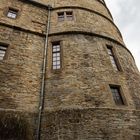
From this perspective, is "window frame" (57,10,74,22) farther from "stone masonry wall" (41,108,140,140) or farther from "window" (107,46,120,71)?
"stone masonry wall" (41,108,140,140)

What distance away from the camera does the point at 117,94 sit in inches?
391

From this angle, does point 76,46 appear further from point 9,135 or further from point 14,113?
point 9,135

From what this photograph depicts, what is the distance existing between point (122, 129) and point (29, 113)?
420cm

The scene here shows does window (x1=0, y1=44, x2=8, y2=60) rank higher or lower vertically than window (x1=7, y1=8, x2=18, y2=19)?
lower

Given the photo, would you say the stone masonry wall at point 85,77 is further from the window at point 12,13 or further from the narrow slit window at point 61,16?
the window at point 12,13

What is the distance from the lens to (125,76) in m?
11.0

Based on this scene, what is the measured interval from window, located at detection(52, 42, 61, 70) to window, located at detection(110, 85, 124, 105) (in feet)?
10.7

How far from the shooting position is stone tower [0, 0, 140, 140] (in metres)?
7.91

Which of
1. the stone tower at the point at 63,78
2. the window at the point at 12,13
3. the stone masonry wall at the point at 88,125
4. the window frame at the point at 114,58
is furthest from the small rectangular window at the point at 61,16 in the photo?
the stone masonry wall at the point at 88,125

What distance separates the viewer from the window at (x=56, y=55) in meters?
10.8

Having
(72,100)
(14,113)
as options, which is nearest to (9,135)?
(14,113)

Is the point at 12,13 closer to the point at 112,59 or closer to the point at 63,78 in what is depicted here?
the point at 63,78

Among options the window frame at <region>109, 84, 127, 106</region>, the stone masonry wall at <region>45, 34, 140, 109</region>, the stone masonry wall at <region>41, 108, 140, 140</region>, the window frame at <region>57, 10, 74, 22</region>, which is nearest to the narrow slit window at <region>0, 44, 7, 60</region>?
the stone masonry wall at <region>45, 34, 140, 109</region>

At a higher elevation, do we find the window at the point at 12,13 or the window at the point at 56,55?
the window at the point at 12,13
